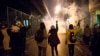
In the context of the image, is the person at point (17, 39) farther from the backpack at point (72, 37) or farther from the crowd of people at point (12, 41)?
the backpack at point (72, 37)

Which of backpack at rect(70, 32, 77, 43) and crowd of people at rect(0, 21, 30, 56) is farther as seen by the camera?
backpack at rect(70, 32, 77, 43)

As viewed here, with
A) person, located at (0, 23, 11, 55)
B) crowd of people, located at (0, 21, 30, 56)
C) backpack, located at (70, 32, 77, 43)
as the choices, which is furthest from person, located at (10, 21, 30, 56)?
backpack, located at (70, 32, 77, 43)

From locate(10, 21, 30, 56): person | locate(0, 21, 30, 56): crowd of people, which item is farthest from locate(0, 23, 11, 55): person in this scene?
locate(10, 21, 30, 56): person

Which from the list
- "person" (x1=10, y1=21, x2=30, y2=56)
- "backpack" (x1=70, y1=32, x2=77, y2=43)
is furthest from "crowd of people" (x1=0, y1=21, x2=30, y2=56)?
"backpack" (x1=70, y1=32, x2=77, y2=43)

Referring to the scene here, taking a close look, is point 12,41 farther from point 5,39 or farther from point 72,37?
point 72,37

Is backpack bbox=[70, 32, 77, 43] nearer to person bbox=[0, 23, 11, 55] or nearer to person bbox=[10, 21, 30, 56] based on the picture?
person bbox=[10, 21, 30, 56]

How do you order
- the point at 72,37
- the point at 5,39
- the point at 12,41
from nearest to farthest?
the point at 5,39
the point at 12,41
the point at 72,37

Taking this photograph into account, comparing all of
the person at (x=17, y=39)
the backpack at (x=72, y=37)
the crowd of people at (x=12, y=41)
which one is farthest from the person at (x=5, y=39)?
the backpack at (x=72, y=37)

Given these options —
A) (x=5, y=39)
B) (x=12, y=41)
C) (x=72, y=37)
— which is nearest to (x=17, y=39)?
(x=12, y=41)

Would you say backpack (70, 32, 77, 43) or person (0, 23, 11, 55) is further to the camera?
backpack (70, 32, 77, 43)

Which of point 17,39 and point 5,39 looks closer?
point 5,39

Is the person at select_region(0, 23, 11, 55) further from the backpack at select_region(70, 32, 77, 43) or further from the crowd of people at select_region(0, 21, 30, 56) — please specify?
the backpack at select_region(70, 32, 77, 43)

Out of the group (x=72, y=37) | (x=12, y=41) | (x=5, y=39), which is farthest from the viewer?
(x=72, y=37)

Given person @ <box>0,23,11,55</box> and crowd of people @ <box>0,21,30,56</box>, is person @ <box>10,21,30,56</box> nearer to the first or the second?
crowd of people @ <box>0,21,30,56</box>
